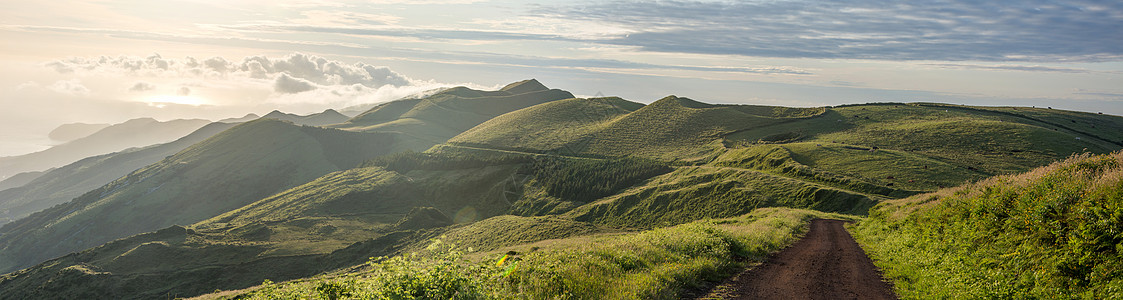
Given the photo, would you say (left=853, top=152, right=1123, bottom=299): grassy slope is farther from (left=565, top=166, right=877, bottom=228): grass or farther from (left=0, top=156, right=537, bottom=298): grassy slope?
(left=0, top=156, right=537, bottom=298): grassy slope

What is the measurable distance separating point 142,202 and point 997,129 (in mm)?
238389

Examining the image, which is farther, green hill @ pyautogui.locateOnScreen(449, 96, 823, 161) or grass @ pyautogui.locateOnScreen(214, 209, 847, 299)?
green hill @ pyautogui.locateOnScreen(449, 96, 823, 161)

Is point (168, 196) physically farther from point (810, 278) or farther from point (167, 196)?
point (810, 278)

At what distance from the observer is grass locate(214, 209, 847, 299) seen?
8.85 meters

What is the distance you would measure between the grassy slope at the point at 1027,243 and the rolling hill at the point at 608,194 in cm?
526

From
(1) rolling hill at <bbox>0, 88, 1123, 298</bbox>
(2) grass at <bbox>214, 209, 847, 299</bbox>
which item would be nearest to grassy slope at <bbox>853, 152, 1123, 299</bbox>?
(2) grass at <bbox>214, 209, 847, 299</bbox>

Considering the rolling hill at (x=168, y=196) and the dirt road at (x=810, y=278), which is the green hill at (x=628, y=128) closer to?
the rolling hill at (x=168, y=196)

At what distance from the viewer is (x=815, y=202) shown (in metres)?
48.9

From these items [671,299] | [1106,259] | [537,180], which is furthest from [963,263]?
[537,180]

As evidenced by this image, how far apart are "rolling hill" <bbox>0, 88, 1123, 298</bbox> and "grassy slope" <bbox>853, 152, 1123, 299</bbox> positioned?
5.26m

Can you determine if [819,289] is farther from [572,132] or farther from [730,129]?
[572,132]

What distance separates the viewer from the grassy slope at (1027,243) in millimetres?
10047

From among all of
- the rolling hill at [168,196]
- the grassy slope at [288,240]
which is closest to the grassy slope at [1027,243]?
the grassy slope at [288,240]

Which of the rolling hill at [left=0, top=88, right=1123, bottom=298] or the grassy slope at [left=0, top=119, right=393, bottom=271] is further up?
the rolling hill at [left=0, top=88, right=1123, bottom=298]
